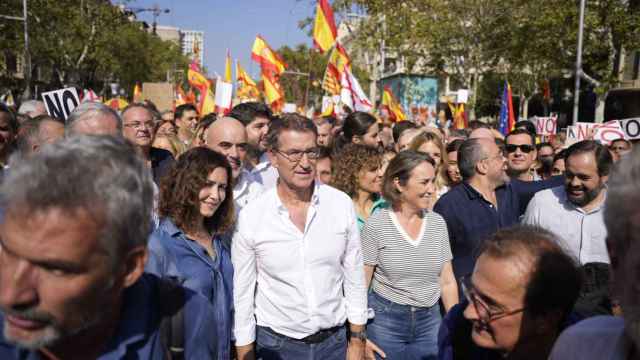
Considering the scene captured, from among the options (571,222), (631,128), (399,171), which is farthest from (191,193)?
(631,128)

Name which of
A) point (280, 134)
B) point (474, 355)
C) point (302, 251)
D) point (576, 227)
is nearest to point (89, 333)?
point (474, 355)

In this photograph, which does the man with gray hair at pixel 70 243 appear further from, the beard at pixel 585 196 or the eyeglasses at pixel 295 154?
the beard at pixel 585 196

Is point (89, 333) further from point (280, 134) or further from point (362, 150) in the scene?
point (362, 150)

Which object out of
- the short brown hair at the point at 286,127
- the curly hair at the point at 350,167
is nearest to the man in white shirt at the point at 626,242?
the short brown hair at the point at 286,127

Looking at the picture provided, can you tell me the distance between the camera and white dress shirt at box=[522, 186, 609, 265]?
4.25 metres

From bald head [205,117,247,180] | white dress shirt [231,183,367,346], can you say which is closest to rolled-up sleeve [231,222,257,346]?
white dress shirt [231,183,367,346]

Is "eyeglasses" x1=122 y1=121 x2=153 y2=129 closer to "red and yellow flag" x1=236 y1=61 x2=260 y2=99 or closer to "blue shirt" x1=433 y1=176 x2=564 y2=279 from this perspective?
"blue shirt" x1=433 y1=176 x2=564 y2=279

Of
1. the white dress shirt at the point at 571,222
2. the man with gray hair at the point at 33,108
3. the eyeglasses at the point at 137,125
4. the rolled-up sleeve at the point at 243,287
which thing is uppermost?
the man with gray hair at the point at 33,108

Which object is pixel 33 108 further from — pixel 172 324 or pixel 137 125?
pixel 172 324

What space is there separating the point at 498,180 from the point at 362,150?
1.15 m

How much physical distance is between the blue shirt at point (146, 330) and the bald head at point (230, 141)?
2.84 m

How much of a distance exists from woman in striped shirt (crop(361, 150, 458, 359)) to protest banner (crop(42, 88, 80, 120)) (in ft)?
15.0

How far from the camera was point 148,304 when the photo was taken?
1.81 meters

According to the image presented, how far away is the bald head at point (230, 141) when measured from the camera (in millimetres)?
4750
